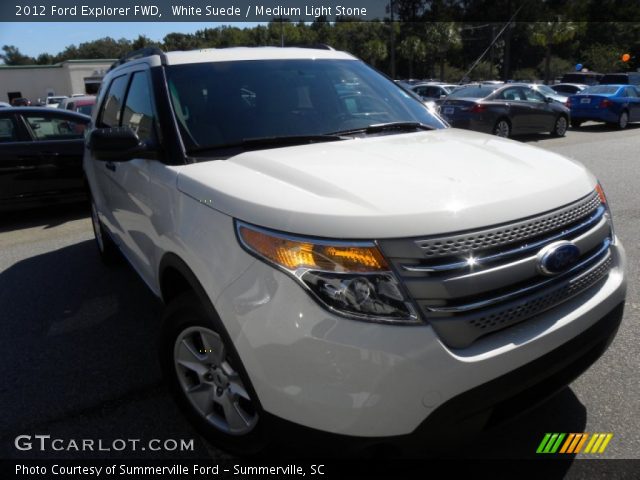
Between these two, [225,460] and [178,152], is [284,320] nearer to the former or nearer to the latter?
[225,460]

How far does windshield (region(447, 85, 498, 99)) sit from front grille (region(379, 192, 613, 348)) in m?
12.7

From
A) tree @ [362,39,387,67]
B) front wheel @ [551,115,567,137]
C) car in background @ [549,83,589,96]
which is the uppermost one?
tree @ [362,39,387,67]

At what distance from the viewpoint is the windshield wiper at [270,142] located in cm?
266

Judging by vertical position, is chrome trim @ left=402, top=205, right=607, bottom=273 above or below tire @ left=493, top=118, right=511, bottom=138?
above

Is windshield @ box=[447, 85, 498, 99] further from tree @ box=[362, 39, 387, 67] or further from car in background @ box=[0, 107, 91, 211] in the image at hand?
tree @ box=[362, 39, 387, 67]

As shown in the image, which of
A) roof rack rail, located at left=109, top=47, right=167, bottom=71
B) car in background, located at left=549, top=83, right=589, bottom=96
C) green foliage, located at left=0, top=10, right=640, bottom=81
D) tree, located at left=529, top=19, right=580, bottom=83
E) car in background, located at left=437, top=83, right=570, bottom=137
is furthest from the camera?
green foliage, located at left=0, top=10, right=640, bottom=81

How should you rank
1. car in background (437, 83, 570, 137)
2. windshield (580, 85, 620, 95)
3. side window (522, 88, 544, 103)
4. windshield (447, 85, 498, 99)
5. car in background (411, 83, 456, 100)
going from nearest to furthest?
car in background (437, 83, 570, 137) < windshield (447, 85, 498, 99) < side window (522, 88, 544, 103) < windshield (580, 85, 620, 95) < car in background (411, 83, 456, 100)

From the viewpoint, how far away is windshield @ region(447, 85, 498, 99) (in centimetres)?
1371

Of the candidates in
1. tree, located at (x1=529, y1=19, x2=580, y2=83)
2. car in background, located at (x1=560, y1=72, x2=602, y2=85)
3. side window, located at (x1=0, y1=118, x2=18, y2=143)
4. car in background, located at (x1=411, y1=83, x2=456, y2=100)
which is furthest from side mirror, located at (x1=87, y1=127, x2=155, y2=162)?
tree, located at (x1=529, y1=19, x2=580, y2=83)

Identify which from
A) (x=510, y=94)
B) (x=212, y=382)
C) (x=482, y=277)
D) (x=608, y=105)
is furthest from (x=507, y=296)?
(x=608, y=105)

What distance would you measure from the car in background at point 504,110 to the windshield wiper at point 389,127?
34.9 ft

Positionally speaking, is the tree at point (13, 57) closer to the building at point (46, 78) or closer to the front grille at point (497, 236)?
the building at point (46, 78)

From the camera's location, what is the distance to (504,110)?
44.4 feet

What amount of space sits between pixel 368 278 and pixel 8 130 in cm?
710
